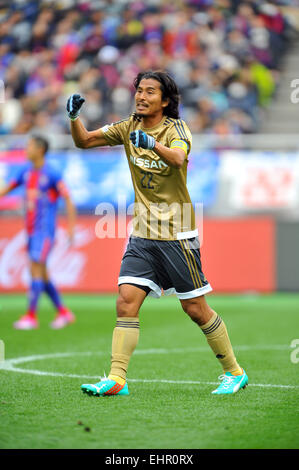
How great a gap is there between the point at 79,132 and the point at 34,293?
487 centimetres

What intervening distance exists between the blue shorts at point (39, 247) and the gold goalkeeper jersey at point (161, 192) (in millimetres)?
4701

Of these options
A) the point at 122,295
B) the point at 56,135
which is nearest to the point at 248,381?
the point at 122,295

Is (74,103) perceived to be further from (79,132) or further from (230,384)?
(230,384)

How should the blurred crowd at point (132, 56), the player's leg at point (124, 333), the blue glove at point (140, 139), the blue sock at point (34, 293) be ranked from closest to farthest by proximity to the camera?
the blue glove at point (140, 139), the player's leg at point (124, 333), the blue sock at point (34, 293), the blurred crowd at point (132, 56)

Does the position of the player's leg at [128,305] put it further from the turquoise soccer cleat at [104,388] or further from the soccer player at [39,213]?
the soccer player at [39,213]

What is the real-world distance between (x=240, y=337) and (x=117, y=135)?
396 cm

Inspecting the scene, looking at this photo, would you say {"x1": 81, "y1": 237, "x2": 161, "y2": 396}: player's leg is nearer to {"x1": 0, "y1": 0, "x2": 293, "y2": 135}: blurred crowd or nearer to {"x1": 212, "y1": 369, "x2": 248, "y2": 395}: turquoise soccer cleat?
{"x1": 212, "y1": 369, "x2": 248, "y2": 395}: turquoise soccer cleat

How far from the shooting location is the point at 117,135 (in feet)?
18.0

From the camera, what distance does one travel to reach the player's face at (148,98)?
5.29 m
